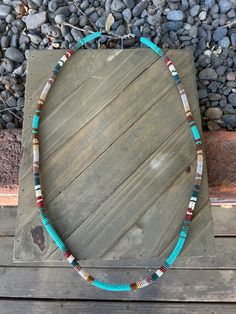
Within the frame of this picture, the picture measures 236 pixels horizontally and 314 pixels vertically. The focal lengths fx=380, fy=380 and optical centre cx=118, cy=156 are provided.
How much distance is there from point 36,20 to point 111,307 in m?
1.30

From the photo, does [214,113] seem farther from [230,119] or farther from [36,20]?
[36,20]

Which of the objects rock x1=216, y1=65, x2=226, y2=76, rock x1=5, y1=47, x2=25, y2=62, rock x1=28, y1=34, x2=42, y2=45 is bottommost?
rock x1=216, y1=65, x2=226, y2=76

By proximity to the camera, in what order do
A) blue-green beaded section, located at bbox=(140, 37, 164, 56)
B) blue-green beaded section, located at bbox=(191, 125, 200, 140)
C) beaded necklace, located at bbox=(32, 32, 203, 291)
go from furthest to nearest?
1. blue-green beaded section, located at bbox=(140, 37, 164, 56)
2. blue-green beaded section, located at bbox=(191, 125, 200, 140)
3. beaded necklace, located at bbox=(32, 32, 203, 291)

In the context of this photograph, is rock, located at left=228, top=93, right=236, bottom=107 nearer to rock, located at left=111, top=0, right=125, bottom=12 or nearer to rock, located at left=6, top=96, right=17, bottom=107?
rock, located at left=111, top=0, right=125, bottom=12

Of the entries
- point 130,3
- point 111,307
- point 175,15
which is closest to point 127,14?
point 130,3

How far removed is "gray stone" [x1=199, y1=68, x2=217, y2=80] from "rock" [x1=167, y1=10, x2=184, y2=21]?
0.88ft

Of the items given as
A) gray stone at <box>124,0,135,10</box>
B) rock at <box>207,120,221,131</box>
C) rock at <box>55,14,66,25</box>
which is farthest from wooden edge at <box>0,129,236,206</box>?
gray stone at <box>124,0,135,10</box>

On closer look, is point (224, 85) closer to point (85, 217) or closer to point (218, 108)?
point (218, 108)

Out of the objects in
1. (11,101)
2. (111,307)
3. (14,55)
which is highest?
(14,55)

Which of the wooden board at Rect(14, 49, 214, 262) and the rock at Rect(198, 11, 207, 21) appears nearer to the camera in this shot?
the wooden board at Rect(14, 49, 214, 262)

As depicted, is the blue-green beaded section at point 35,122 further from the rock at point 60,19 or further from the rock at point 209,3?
the rock at point 209,3

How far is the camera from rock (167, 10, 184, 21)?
1.68 meters

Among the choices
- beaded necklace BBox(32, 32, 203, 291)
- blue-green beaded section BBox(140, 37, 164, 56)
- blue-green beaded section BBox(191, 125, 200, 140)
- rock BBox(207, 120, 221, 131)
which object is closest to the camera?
beaded necklace BBox(32, 32, 203, 291)

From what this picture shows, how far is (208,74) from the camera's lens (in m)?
1.62
